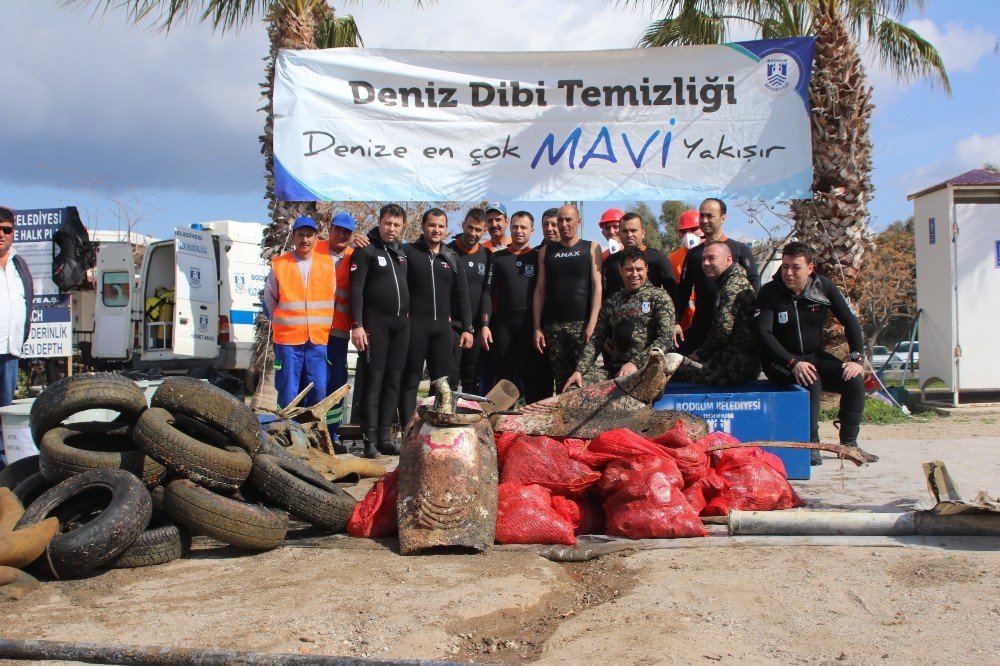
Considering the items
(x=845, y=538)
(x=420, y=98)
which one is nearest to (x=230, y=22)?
(x=420, y=98)

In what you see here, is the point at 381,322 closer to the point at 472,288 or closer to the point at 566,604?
the point at 472,288

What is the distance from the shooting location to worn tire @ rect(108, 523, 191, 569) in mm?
4160

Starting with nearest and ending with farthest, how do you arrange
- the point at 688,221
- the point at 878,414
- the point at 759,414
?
the point at 759,414 → the point at 688,221 → the point at 878,414

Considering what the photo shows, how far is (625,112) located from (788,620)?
6.00 metres

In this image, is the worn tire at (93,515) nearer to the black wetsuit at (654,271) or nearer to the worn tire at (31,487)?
the worn tire at (31,487)

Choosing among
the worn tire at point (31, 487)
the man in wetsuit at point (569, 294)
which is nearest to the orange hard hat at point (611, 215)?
the man in wetsuit at point (569, 294)

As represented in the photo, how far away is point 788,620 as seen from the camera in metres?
3.29

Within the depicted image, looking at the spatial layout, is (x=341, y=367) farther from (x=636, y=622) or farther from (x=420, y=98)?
(x=636, y=622)

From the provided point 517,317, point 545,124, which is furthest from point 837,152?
point 517,317

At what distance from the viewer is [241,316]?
13930 millimetres

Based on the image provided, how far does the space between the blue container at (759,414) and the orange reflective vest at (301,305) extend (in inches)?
129

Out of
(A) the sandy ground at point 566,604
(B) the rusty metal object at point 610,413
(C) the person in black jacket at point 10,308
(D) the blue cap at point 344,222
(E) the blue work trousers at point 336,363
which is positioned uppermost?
(D) the blue cap at point 344,222

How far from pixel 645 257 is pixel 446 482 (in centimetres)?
348

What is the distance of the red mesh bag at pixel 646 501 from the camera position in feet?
14.7
